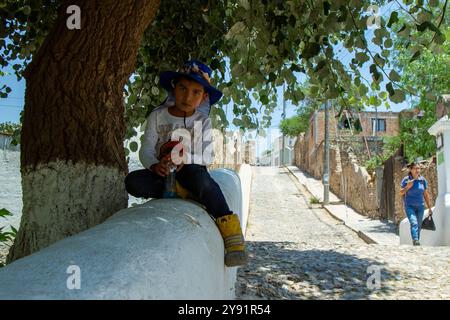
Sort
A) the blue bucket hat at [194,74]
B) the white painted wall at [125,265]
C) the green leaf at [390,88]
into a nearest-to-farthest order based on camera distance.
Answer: the white painted wall at [125,265], the blue bucket hat at [194,74], the green leaf at [390,88]

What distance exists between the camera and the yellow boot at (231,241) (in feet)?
9.12

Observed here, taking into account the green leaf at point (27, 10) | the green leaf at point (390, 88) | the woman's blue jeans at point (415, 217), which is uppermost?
the green leaf at point (27, 10)

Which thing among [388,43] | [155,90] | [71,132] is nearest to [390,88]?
[388,43]

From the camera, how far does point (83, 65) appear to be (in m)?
2.97

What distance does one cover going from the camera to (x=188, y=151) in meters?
3.09

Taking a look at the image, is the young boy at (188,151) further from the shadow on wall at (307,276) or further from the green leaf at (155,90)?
the shadow on wall at (307,276)

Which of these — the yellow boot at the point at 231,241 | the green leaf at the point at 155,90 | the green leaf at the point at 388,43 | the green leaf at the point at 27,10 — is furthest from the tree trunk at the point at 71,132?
the green leaf at the point at 388,43

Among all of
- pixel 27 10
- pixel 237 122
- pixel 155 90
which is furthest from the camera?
pixel 237 122

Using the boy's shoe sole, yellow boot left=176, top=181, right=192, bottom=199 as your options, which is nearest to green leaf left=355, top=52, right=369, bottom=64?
yellow boot left=176, top=181, right=192, bottom=199

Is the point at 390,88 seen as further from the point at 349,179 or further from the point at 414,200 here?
the point at 349,179

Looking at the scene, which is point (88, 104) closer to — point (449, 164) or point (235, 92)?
point (235, 92)

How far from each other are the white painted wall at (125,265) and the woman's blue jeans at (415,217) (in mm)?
8374

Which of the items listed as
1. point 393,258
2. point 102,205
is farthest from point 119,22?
point 393,258

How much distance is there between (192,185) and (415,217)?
25.9 feet
